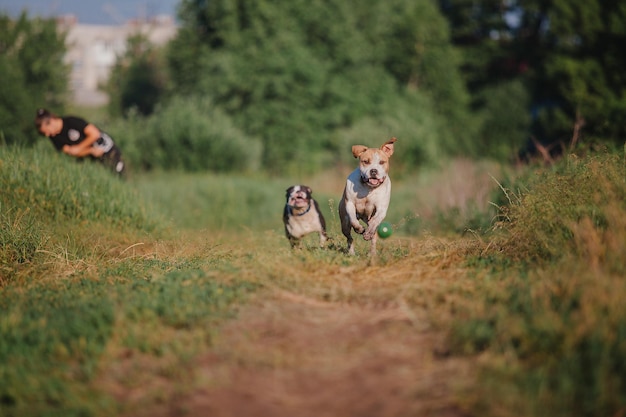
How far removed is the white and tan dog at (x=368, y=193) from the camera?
7.17 metres

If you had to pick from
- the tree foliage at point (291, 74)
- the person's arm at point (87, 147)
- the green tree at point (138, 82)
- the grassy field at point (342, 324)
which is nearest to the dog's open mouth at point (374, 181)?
the grassy field at point (342, 324)

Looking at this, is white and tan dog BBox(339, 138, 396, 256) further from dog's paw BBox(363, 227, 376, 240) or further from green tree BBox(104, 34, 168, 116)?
green tree BBox(104, 34, 168, 116)

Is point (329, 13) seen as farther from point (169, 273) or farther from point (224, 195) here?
point (169, 273)

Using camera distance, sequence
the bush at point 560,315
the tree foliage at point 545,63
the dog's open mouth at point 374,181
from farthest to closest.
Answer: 1. the tree foliage at point 545,63
2. the dog's open mouth at point 374,181
3. the bush at point 560,315

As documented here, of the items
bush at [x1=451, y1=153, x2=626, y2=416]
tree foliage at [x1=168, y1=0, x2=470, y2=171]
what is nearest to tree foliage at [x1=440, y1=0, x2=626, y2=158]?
tree foliage at [x1=168, y1=0, x2=470, y2=171]

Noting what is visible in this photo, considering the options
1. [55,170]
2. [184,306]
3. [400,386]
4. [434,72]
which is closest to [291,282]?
[184,306]

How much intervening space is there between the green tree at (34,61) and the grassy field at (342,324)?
20359 millimetres

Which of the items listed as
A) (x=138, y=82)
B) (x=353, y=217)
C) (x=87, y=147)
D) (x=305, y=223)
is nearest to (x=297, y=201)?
(x=305, y=223)

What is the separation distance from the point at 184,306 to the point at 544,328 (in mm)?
2582

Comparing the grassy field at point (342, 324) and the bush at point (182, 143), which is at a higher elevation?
the bush at point (182, 143)

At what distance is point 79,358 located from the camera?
4242 millimetres

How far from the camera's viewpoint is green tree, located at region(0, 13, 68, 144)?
25344 millimetres

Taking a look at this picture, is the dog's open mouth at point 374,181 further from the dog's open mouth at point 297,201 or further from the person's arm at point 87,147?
the person's arm at point 87,147

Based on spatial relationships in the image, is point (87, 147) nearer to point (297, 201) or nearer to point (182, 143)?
point (297, 201)
